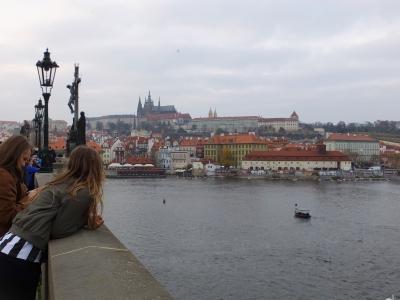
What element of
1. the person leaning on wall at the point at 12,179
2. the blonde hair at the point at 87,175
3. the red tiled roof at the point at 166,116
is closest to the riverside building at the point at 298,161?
the person leaning on wall at the point at 12,179

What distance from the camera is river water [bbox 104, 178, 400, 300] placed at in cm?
1337

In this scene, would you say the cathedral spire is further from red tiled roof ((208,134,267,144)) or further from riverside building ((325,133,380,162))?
riverside building ((325,133,380,162))

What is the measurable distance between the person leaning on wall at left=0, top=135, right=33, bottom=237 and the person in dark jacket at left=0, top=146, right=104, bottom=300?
223 millimetres

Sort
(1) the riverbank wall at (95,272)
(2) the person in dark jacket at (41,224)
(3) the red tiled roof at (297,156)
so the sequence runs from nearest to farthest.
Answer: (1) the riverbank wall at (95,272)
(2) the person in dark jacket at (41,224)
(3) the red tiled roof at (297,156)

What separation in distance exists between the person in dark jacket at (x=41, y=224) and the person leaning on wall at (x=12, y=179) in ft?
0.73

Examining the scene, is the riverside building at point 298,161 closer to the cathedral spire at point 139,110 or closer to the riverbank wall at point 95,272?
the riverbank wall at point 95,272

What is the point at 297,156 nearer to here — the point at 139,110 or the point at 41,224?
the point at 41,224

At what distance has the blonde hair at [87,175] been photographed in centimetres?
205

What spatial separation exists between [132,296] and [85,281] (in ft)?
0.67

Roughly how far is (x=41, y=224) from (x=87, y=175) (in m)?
0.28

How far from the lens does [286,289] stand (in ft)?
43.3

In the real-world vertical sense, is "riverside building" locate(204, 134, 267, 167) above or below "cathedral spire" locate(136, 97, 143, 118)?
below

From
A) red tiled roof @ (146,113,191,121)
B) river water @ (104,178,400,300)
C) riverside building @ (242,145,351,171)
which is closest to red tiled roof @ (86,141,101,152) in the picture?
river water @ (104,178,400,300)

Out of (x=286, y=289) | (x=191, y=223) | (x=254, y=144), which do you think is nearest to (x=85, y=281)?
(x=286, y=289)
